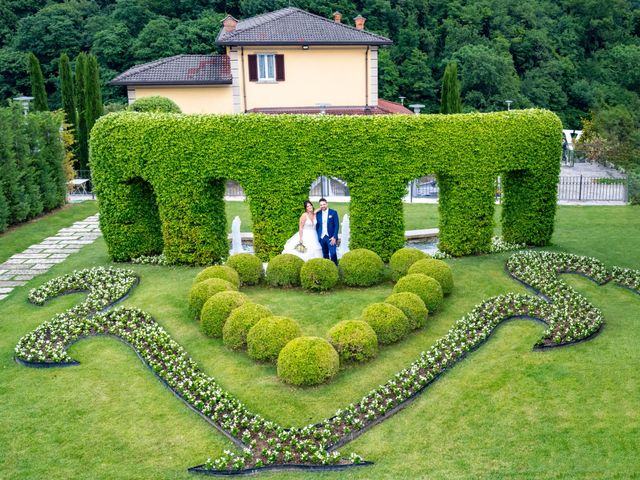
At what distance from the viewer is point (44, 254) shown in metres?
19.9

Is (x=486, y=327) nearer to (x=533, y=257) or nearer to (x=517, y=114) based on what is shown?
(x=533, y=257)

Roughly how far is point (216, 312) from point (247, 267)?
2886 millimetres

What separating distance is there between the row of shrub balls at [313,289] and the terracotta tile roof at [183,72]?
23.5m

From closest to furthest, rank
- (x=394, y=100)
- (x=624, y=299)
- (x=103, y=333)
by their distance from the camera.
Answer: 1. (x=103, y=333)
2. (x=624, y=299)
3. (x=394, y=100)

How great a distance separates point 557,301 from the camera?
44.5 feet

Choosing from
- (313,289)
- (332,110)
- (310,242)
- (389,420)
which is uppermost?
(332,110)

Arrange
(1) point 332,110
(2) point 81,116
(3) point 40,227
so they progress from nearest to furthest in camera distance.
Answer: (3) point 40,227 → (2) point 81,116 → (1) point 332,110

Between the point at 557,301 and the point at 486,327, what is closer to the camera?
the point at 486,327

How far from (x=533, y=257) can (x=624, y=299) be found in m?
2.94

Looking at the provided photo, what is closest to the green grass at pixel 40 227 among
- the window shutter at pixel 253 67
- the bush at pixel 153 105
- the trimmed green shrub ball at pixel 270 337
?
the bush at pixel 153 105

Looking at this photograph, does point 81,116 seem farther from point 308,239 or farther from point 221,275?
point 221,275

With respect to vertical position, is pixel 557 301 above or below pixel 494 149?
A: below

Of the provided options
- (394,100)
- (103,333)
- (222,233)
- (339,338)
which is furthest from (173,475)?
(394,100)

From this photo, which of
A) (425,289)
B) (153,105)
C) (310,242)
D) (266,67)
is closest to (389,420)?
(425,289)
